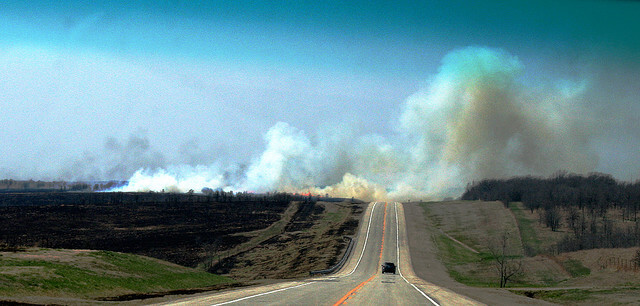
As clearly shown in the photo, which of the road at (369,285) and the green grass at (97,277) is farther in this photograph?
the green grass at (97,277)

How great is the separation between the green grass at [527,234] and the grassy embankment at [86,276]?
88.8 meters

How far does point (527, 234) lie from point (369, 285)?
107 meters

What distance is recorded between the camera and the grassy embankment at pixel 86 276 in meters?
40.2

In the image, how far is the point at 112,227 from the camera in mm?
175375

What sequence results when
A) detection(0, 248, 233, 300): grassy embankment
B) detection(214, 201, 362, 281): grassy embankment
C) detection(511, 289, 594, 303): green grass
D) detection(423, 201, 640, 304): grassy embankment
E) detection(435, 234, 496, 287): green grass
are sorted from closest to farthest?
detection(0, 248, 233, 300): grassy embankment, detection(511, 289, 594, 303): green grass, detection(423, 201, 640, 304): grassy embankment, detection(435, 234, 496, 287): green grass, detection(214, 201, 362, 281): grassy embankment

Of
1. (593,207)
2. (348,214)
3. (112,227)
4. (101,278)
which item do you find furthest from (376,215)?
(101,278)

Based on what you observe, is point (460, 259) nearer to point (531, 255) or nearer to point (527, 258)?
point (531, 255)

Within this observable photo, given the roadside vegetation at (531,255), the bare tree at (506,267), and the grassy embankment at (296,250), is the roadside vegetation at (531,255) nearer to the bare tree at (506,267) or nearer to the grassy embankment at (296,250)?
the bare tree at (506,267)

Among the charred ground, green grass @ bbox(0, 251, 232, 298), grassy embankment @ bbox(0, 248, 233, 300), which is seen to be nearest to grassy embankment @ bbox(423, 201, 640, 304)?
the charred ground

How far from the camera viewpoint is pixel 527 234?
148 metres

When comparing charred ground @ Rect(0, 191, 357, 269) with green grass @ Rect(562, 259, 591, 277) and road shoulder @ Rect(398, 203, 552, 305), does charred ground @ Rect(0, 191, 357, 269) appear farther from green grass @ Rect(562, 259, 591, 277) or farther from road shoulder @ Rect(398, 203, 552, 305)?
green grass @ Rect(562, 259, 591, 277)

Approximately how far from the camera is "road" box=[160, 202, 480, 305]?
35312 millimetres

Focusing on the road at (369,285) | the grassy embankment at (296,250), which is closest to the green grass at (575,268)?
the road at (369,285)

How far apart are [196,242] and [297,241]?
29.8 meters
